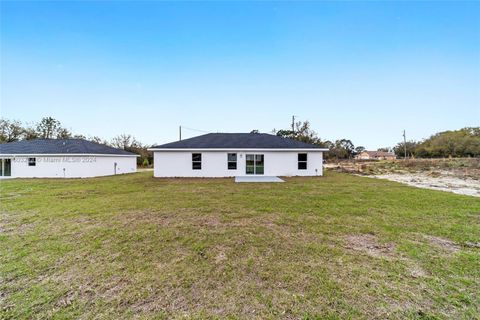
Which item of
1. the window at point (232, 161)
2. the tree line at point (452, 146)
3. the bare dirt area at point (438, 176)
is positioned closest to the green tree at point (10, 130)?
the window at point (232, 161)

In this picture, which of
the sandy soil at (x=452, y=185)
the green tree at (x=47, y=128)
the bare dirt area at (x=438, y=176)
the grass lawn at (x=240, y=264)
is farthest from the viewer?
the green tree at (x=47, y=128)

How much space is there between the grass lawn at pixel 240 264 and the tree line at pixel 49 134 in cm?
2825

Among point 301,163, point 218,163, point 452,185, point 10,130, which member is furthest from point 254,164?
point 10,130

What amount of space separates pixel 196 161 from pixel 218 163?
178 centimetres

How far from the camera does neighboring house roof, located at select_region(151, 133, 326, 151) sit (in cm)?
1641

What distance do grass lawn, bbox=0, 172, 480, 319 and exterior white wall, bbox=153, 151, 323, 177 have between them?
34.0 feet

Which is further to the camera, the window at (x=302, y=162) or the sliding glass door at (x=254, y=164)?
the window at (x=302, y=162)

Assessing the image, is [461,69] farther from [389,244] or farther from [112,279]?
[112,279]

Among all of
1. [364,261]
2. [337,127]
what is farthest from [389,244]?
[337,127]

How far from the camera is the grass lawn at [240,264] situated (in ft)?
7.19

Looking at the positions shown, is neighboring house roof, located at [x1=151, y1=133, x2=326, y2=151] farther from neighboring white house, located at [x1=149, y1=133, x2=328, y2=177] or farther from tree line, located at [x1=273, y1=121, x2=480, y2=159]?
tree line, located at [x1=273, y1=121, x2=480, y2=159]

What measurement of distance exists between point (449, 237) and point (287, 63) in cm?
1649

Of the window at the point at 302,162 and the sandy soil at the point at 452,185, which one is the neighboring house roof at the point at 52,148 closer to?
the window at the point at 302,162

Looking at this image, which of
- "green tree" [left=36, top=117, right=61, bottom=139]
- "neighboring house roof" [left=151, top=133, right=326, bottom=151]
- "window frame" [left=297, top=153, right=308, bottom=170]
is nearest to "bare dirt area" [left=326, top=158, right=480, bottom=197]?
"window frame" [left=297, top=153, right=308, bottom=170]
